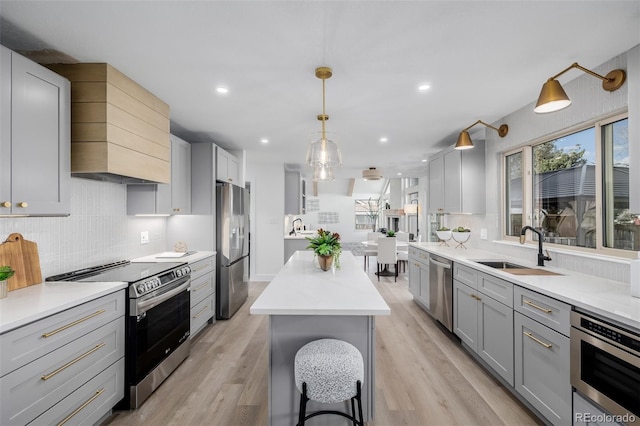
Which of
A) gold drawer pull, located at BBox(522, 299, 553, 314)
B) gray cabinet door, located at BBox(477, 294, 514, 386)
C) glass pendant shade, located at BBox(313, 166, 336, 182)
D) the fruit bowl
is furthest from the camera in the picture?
the fruit bowl

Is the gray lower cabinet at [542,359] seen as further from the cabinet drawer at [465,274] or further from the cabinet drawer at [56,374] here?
the cabinet drawer at [56,374]

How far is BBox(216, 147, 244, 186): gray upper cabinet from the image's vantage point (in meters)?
3.93

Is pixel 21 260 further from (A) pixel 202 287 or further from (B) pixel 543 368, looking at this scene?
(B) pixel 543 368

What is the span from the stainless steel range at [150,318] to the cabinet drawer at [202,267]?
0.30 metres

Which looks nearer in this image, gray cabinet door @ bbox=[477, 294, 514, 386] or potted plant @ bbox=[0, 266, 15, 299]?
potted plant @ bbox=[0, 266, 15, 299]

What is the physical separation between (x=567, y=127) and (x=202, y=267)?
386 centimetres

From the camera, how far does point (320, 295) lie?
183cm

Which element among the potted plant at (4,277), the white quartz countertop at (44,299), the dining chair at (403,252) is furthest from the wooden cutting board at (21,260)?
the dining chair at (403,252)

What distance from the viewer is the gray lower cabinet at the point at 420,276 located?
13.1 ft

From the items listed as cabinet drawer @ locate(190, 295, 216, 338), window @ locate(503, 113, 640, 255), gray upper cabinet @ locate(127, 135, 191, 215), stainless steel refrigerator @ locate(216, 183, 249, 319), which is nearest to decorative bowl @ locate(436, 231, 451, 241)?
window @ locate(503, 113, 640, 255)

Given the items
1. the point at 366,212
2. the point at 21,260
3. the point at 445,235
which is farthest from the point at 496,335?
the point at 366,212

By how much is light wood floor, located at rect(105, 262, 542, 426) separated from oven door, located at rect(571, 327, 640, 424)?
25.1 inches

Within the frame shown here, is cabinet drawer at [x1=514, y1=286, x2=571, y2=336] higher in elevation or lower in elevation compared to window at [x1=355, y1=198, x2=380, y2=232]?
lower

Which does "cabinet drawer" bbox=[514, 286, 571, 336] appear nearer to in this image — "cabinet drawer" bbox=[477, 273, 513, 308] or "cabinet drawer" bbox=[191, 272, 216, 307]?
"cabinet drawer" bbox=[477, 273, 513, 308]
